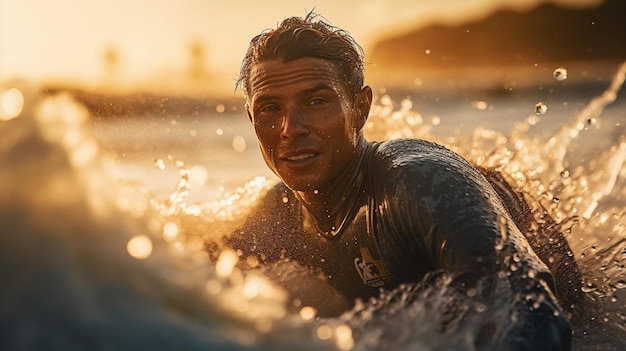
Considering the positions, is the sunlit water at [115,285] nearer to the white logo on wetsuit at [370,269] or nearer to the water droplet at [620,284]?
the white logo on wetsuit at [370,269]

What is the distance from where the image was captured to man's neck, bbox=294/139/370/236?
3.86m

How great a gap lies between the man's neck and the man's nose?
27cm

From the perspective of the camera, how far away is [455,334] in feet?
8.68

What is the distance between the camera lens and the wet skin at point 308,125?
386cm

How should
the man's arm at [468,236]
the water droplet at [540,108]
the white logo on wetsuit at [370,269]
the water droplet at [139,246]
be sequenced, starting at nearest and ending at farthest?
1. the water droplet at [139,246]
2. the man's arm at [468,236]
3. the white logo on wetsuit at [370,269]
4. the water droplet at [540,108]

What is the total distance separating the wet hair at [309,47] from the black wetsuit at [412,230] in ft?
1.29

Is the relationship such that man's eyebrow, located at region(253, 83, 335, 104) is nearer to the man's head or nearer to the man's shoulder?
the man's head

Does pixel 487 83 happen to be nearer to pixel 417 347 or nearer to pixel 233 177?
pixel 233 177

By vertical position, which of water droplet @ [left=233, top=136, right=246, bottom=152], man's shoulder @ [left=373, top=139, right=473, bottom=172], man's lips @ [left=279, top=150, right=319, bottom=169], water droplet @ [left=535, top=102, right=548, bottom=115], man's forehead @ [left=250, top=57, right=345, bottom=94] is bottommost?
man's shoulder @ [left=373, top=139, right=473, bottom=172]

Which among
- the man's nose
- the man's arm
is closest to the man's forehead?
the man's nose

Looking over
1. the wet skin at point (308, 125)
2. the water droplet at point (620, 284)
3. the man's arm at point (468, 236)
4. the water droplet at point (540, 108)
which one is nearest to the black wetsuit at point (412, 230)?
the man's arm at point (468, 236)

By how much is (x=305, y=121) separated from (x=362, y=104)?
0.48 m

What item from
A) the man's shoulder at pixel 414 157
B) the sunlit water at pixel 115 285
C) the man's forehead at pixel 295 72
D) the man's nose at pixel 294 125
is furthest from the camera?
the man's forehead at pixel 295 72

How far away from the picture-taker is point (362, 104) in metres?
4.23
